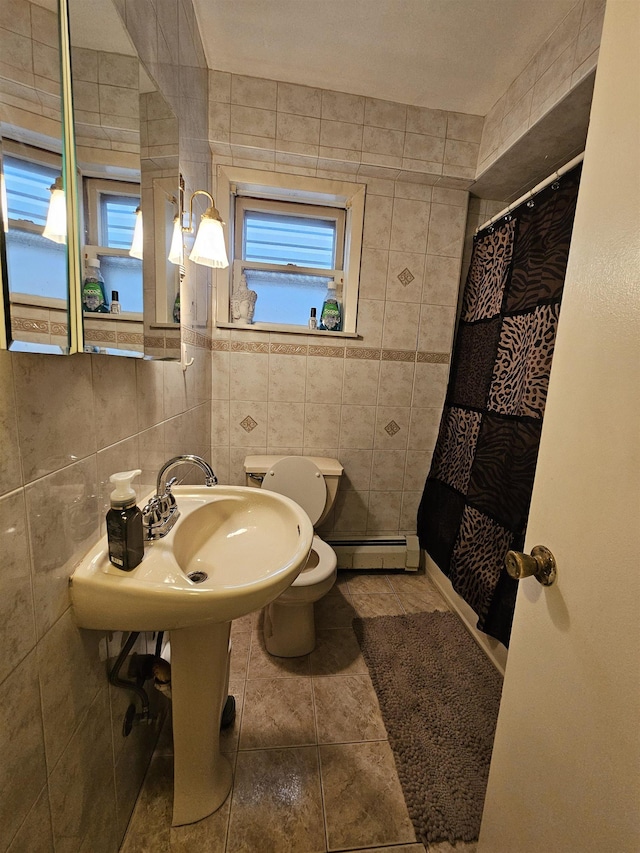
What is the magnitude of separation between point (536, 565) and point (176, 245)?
4.05ft

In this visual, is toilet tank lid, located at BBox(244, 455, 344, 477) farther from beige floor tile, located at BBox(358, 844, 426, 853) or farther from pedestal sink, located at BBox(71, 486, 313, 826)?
beige floor tile, located at BBox(358, 844, 426, 853)

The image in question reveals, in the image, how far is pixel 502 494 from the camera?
4.64ft

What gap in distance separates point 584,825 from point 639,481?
49cm

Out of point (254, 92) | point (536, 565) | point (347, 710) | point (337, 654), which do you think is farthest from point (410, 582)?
point (254, 92)

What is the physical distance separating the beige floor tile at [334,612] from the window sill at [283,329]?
1432 millimetres

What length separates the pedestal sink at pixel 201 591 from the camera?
1.96ft

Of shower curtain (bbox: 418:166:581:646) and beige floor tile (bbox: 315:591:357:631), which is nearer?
shower curtain (bbox: 418:166:581:646)

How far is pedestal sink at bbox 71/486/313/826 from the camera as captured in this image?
1.96ft

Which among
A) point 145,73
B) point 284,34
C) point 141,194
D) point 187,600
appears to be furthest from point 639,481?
point 284,34

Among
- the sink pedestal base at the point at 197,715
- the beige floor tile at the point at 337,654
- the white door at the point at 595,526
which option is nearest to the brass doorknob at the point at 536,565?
the white door at the point at 595,526

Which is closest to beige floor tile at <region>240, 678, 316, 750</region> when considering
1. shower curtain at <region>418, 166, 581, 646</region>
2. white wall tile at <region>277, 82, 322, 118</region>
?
shower curtain at <region>418, 166, 581, 646</region>

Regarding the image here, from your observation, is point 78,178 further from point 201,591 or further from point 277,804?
point 277,804

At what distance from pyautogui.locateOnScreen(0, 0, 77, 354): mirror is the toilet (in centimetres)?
93

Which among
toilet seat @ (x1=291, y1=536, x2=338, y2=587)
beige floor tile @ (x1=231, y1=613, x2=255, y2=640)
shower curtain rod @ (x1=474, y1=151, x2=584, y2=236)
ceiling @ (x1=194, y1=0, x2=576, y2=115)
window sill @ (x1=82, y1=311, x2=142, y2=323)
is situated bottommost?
beige floor tile @ (x1=231, y1=613, x2=255, y2=640)
